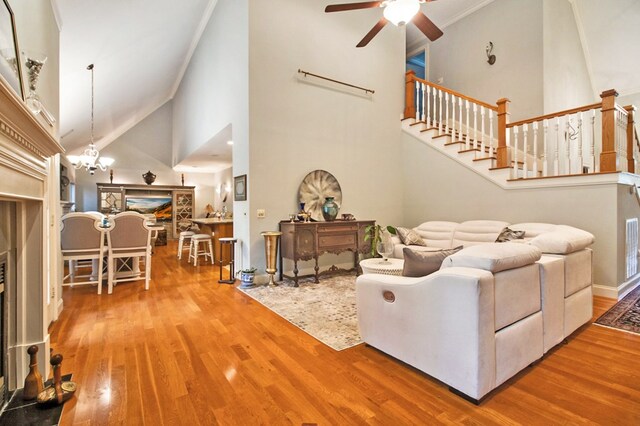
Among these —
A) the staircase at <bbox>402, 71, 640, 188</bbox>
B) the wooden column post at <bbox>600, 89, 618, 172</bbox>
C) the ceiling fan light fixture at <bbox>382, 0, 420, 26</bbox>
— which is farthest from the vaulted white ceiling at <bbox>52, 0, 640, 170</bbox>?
the wooden column post at <bbox>600, 89, 618, 172</bbox>

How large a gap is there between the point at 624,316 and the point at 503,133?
2777 millimetres

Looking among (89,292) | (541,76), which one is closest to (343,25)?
(541,76)

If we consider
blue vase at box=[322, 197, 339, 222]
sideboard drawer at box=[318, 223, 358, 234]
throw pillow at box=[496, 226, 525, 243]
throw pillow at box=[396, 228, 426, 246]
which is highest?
blue vase at box=[322, 197, 339, 222]

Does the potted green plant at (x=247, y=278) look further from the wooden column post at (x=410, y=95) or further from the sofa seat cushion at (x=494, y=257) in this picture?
the wooden column post at (x=410, y=95)

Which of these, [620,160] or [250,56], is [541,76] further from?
A: [250,56]

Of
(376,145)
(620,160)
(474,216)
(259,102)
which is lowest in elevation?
(474,216)

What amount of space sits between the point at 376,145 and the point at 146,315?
A: 4549 mm

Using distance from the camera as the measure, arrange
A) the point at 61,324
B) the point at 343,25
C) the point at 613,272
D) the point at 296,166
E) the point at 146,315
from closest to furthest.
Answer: the point at 61,324, the point at 146,315, the point at 613,272, the point at 296,166, the point at 343,25

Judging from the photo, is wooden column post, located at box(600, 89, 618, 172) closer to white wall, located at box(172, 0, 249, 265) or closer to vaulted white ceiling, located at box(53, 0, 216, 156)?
white wall, located at box(172, 0, 249, 265)

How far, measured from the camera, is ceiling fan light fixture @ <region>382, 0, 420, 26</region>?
2832 mm

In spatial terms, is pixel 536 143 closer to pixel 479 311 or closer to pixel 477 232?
pixel 477 232

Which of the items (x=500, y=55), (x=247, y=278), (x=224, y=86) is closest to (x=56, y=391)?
(x=247, y=278)

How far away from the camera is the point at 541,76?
216 inches

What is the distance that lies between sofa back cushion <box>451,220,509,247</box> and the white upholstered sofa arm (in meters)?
2.68
